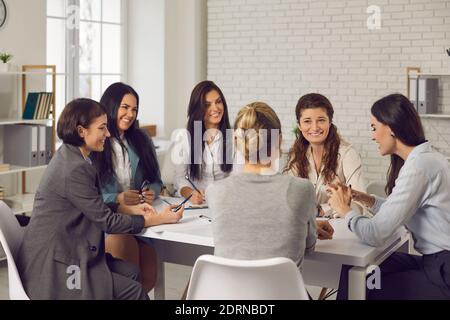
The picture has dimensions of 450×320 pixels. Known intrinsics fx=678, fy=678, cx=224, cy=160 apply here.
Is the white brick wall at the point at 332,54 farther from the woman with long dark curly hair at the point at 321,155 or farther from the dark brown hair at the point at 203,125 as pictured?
the woman with long dark curly hair at the point at 321,155

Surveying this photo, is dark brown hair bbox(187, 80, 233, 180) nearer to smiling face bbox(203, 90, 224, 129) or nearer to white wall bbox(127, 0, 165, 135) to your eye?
smiling face bbox(203, 90, 224, 129)

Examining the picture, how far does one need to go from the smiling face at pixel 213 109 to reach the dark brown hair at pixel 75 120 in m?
1.24

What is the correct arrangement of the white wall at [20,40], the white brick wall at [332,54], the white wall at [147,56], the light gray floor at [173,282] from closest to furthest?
the light gray floor at [173,282]
the white wall at [20,40]
the white brick wall at [332,54]
the white wall at [147,56]

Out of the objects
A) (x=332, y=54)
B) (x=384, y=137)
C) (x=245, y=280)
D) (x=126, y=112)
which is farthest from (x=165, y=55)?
(x=245, y=280)

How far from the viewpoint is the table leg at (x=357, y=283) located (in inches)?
99.0

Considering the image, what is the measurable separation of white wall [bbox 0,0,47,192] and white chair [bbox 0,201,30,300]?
8.60 feet

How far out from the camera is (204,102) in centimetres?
400

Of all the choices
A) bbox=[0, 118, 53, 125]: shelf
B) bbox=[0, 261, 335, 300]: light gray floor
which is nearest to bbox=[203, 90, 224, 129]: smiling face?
bbox=[0, 261, 335, 300]: light gray floor

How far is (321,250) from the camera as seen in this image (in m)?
2.54

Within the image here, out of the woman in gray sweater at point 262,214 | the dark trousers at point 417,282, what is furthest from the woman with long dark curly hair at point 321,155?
the woman in gray sweater at point 262,214

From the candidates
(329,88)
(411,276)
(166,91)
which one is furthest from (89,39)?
(411,276)

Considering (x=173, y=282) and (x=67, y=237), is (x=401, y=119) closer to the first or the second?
(x=67, y=237)

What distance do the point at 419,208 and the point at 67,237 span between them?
140 cm
